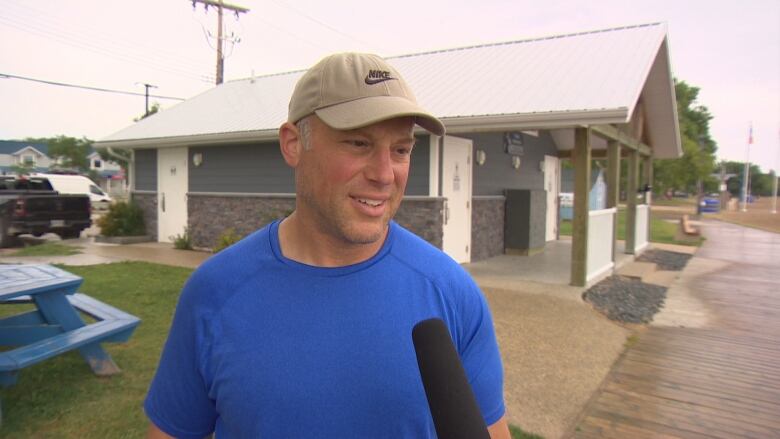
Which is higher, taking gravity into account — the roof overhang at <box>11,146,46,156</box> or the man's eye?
the roof overhang at <box>11,146,46,156</box>

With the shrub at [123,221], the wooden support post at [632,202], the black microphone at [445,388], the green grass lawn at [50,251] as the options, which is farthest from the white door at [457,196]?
the shrub at [123,221]

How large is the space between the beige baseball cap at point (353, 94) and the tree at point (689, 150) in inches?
1432

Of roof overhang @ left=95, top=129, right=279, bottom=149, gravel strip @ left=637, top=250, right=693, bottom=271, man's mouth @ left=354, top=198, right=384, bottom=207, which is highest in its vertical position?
roof overhang @ left=95, top=129, right=279, bottom=149

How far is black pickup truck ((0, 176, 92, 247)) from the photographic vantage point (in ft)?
40.2

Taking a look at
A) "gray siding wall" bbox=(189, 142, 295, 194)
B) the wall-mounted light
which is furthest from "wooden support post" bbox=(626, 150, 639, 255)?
"gray siding wall" bbox=(189, 142, 295, 194)

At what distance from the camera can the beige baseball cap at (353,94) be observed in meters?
1.20

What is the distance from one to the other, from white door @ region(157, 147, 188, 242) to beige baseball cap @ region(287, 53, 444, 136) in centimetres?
1225

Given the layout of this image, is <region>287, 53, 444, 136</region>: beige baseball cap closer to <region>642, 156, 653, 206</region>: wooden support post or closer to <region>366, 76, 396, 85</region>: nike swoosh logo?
<region>366, 76, 396, 85</region>: nike swoosh logo

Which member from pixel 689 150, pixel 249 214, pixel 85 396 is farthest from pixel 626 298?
Answer: pixel 689 150

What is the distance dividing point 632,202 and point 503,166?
306 cm

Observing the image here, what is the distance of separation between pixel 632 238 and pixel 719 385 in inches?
319

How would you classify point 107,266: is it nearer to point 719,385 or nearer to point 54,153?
point 719,385

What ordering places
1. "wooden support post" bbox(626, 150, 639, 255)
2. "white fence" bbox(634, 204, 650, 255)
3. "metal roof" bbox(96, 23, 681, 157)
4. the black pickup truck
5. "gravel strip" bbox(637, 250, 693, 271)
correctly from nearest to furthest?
1. "metal roof" bbox(96, 23, 681, 157)
2. "gravel strip" bbox(637, 250, 693, 271)
3. "wooden support post" bbox(626, 150, 639, 255)
4. the black pickup truck
5. "white fence" bbox(634, 204, 650, 255)

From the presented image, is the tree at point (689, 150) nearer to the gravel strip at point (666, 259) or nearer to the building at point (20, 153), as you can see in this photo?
Result: the gravel strip at point (666, 259)
